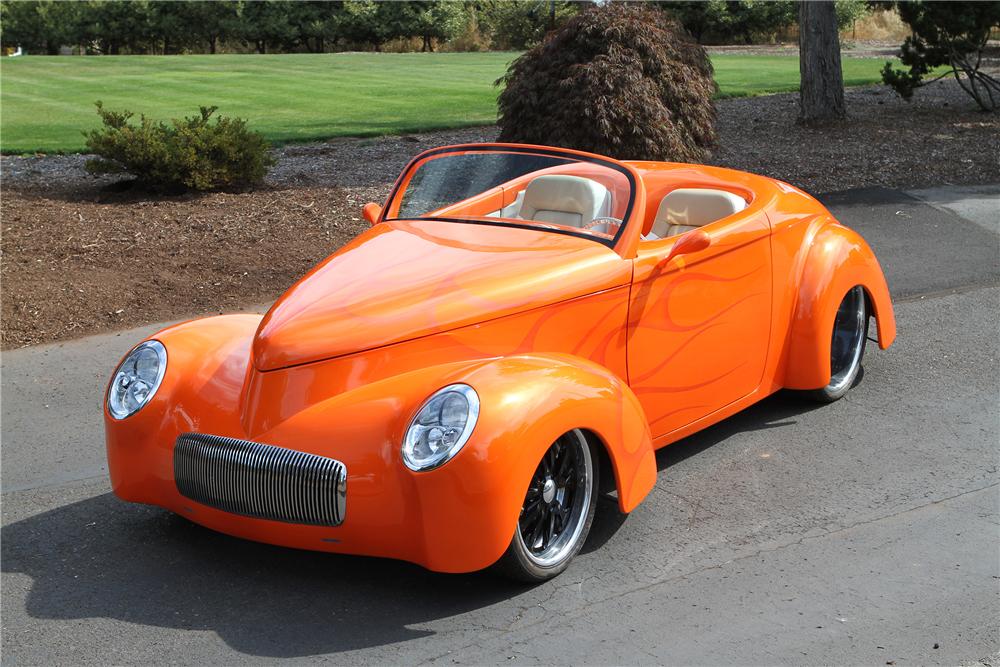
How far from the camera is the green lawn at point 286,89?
687 inches

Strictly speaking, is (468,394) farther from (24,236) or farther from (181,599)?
(24,236)

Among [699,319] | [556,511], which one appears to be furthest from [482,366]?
[699,319]

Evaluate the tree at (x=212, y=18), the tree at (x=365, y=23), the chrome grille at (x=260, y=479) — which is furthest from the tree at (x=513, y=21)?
the chrome grille at (x=260, y=479)

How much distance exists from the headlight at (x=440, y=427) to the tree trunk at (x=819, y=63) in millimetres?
12298

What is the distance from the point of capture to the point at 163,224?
1002cm

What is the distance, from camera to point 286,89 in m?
24.0

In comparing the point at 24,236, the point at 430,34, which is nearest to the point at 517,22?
the point at 430,34

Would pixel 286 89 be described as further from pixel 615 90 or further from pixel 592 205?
pixel 592 205

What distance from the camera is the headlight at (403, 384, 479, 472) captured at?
393 cm

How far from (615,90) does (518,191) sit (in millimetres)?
5839

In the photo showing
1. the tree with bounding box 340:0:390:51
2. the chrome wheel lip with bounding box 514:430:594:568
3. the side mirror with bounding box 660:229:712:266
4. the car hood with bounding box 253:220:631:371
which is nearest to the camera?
the chrome wheel lip with bounding box 514:430:594:568

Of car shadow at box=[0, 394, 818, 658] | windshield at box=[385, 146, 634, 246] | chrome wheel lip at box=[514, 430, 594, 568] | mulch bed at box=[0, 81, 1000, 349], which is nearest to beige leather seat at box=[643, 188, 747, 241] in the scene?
windshield at box=[385, 146, 634, 246]

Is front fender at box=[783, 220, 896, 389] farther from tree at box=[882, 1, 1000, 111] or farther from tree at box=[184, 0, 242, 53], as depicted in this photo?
tree at box=[184, 0, 242, 53]

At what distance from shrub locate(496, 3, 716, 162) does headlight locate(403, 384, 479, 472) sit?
7351 mm
